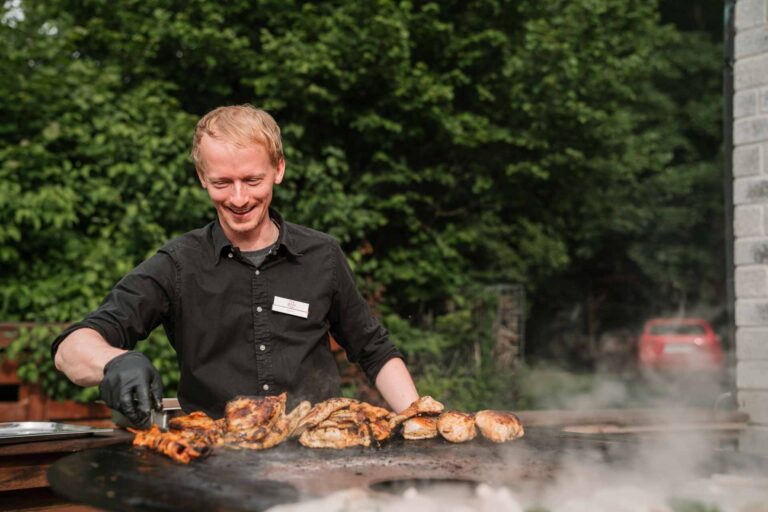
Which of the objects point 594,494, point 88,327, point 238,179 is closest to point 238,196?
point 238,179

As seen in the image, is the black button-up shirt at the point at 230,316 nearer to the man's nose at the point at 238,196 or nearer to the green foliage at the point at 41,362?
the man's nose at the point at 238,196

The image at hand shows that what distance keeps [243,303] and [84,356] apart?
2.18ft

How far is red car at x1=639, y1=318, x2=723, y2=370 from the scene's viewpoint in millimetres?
15242

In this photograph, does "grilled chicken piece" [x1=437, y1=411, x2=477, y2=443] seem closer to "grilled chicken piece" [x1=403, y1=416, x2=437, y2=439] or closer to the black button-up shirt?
"grilled chicken piece" [x1=403, y1=416, x2=437, y2=439]

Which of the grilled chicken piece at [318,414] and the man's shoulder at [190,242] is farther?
the man's shoulder at [190,242]

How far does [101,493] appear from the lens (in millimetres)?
1584

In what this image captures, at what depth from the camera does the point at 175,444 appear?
198 centimetres

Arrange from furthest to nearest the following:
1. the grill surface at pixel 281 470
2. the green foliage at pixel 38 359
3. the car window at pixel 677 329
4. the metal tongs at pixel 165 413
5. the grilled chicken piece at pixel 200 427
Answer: the car window at pixel 677 329 < the green foliage at pixel 38 359 < the metal tongs at pixel 165 413 < the grilled chicken piece at pixel 200 427 < the grill surface at pixel 281 470

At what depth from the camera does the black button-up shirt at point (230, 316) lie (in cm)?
282

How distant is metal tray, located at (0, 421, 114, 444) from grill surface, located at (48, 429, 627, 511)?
68 centimetres

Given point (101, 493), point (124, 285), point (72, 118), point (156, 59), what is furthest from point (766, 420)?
point (156, 59)

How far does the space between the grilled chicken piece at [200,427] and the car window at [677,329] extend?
14.9m

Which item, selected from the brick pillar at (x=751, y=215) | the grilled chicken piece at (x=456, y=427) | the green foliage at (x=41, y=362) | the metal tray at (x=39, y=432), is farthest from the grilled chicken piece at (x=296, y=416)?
the green foliage at (x=41, y=362)

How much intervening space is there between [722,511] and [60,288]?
18.1ft
